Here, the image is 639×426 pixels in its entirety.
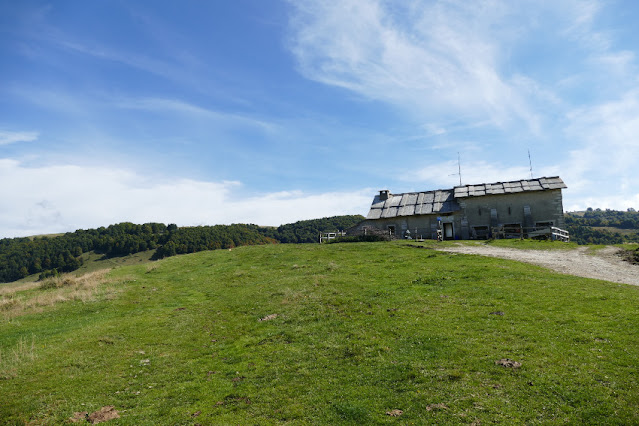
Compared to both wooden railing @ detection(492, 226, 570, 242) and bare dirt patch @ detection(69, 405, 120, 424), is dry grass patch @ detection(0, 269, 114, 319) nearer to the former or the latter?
bare dirt patch @ detection(69, 405, 120, 424)

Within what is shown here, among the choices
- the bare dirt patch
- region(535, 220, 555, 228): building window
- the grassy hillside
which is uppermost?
region(535, 220, 555, 228): building window

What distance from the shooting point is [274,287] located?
26625 millimetres

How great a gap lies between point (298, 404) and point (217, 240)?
101 meters

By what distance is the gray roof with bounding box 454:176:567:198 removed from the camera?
52969mm

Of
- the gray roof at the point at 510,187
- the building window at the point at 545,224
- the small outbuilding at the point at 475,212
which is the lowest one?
the building window at the point at 545,224

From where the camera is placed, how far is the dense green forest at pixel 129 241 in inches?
4370

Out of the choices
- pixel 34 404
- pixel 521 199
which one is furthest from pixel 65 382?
pixel 521 199

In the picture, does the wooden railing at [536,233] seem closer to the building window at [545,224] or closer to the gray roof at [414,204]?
the building window at [545,224]

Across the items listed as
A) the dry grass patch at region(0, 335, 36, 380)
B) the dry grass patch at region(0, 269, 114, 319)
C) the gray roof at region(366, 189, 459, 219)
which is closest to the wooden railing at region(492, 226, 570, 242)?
the gray roof at region(366, 189, 459, 219)

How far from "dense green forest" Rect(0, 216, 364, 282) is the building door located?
62.7 m

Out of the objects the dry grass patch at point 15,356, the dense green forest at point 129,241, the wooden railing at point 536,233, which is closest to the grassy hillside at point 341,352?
the dry grass patch at point 15,356

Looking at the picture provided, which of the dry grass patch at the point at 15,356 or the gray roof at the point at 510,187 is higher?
the gray roof at the point at 510,187

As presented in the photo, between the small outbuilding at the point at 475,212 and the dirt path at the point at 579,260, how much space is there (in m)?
12.9

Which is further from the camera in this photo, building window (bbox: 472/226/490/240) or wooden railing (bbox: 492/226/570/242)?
building window (bbox: 472/226/490/240)
